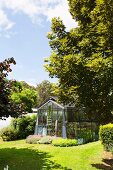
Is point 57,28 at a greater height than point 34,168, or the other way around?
point 57,28

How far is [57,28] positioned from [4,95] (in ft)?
20.0

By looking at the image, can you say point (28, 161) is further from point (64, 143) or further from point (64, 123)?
point (64, 123)

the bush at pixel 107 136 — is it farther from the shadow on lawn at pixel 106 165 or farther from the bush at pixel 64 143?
the bush at pixel 64 143

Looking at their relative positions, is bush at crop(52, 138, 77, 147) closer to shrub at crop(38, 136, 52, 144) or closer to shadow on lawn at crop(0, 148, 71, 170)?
shrub at crop(38, 136, 52, 144)

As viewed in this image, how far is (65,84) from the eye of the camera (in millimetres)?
18391

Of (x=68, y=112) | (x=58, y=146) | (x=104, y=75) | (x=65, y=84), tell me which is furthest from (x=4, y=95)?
(x=68, y=112)

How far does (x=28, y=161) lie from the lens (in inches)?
774

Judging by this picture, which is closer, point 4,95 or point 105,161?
point 4,95

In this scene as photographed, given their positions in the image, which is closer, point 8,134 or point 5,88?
point 5,88

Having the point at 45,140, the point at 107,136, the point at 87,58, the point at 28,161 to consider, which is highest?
the point at 87,58

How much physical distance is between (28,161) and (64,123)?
13.5 meters

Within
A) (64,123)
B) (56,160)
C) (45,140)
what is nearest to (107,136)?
(56,160)

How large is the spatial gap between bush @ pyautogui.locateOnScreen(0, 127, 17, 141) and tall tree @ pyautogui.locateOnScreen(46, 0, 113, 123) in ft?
59.0

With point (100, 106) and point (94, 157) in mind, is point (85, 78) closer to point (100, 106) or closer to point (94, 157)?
point (100, 106)
